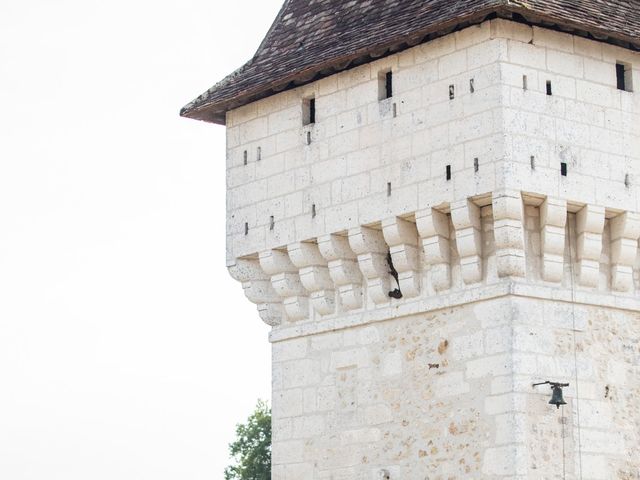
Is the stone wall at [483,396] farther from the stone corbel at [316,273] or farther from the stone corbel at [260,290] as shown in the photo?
the stone corbel at [260,290]

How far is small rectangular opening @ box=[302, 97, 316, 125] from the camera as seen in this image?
2217 cm

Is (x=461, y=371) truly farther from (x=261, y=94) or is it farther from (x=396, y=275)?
(x=261, y=94)

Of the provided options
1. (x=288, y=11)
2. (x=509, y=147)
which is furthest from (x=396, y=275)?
(x=288, y=11)

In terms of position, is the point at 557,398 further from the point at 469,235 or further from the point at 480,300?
the point at 469,235

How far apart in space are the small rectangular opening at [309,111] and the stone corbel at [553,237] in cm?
349

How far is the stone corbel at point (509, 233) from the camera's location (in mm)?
19531

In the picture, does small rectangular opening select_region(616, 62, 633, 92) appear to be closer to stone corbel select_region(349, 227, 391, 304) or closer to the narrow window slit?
the narrow window slit

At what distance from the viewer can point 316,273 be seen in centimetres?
2189

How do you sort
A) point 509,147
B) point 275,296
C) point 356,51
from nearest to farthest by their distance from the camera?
point 509,147 < point 356,51 < point 275,296

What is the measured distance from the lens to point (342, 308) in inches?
857

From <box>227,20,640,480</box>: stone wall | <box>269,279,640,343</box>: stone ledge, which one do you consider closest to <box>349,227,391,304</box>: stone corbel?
<box>227,20,640,480</box>: stone wall

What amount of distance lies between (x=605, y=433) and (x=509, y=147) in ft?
10.5

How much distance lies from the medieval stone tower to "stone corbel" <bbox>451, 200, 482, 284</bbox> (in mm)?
21

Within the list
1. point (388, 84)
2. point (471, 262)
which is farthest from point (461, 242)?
point (388, 84)
